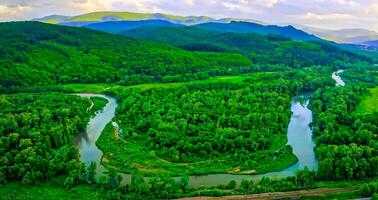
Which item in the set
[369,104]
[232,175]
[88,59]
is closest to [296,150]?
[232,175]

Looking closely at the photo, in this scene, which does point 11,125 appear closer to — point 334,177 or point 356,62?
point 334,177

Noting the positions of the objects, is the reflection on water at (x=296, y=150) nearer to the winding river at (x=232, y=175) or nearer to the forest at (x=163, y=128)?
the winding river at (x=232, y=175)

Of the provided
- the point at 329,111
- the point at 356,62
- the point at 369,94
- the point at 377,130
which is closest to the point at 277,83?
the point at 369,94

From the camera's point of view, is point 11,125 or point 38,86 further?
point 38,86

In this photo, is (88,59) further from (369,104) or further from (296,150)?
(296,150)

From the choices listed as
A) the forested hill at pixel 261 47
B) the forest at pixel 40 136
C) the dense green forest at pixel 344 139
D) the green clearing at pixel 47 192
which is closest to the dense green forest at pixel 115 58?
the forested hill at pixel 261 47
